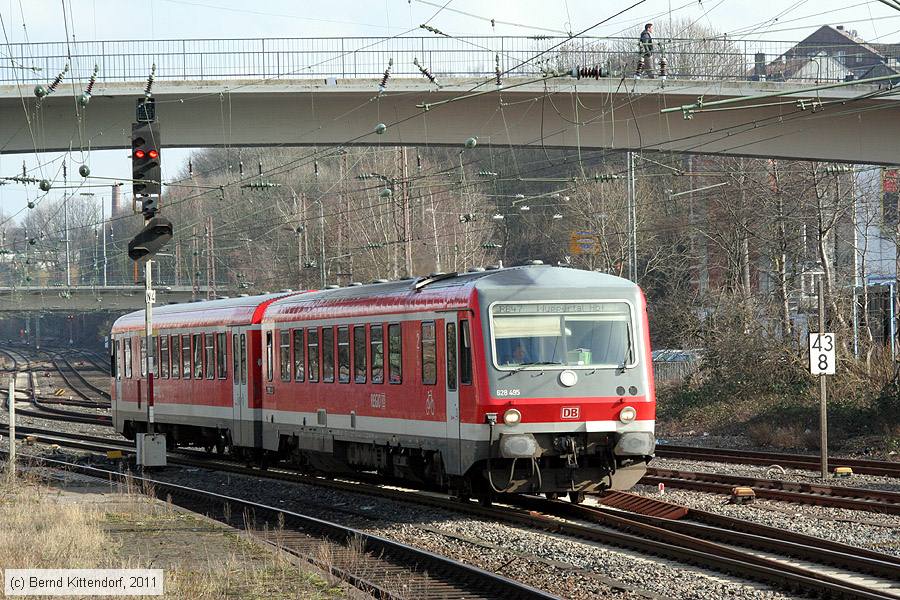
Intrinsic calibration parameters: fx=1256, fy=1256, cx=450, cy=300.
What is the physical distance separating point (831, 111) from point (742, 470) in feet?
40.7

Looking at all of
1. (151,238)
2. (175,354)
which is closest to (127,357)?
(175,354)

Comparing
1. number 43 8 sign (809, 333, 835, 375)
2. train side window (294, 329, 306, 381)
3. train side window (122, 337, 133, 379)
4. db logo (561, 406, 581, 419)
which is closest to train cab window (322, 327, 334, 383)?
train side window (294, 329, 306, 381)

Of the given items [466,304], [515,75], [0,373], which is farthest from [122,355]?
[0,373]

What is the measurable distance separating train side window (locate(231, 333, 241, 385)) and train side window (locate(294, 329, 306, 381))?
290 centimetres

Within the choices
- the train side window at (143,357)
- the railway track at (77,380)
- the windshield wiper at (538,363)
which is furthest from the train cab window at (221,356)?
the railway track at (77,380)

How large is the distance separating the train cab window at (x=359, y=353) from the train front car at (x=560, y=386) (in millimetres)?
3304

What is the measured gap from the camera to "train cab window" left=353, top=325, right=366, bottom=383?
18.5m

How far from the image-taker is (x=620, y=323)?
15711 mm

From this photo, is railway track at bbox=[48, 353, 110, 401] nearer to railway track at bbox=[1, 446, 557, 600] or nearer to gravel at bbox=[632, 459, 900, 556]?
railway track at bbox=[1, 446, 557, 600]

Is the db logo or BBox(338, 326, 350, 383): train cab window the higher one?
BBox(338, 326, 350, 383): train cab window

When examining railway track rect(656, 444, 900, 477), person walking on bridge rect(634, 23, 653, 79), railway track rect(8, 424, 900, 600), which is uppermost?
person walking on bridge rect(634, 23, 653, 79)

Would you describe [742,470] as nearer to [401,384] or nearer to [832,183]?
[401,384]

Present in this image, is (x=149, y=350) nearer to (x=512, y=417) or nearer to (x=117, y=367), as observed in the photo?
(x=117, y=367)

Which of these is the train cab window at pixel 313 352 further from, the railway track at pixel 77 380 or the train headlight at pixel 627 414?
the railway track at pixel 77 380
